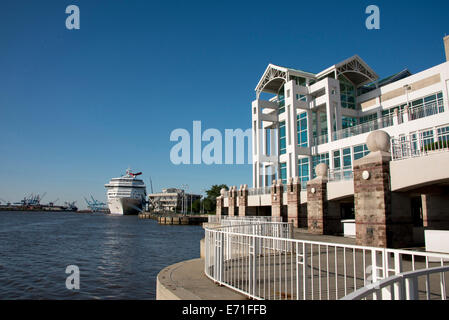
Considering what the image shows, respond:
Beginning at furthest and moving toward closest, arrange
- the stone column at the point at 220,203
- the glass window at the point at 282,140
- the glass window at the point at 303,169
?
the stone column at the point at 220,203, the glass window at the point at 282,140, the glass window at the point at 303,169

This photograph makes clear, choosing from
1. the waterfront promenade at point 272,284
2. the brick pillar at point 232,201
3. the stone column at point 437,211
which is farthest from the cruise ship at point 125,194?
the waterfront promenade at point 272,284

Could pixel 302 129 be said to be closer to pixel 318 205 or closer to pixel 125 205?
pixel 318 205

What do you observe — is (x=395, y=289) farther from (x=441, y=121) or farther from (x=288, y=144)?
(x=288, y=144)

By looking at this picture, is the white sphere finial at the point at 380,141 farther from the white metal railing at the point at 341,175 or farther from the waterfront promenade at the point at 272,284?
the white metal railing at the point at 341,175

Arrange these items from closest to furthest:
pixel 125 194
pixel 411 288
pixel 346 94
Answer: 1. pixel 411 288
2. pixel 346 94
3. pixel 125 194

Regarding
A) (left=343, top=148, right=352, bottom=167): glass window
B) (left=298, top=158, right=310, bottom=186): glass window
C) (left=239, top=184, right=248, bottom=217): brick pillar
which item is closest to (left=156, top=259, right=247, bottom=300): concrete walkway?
(left=343, top=148, right=352, bottom=167): glass window

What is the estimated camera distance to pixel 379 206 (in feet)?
44.6

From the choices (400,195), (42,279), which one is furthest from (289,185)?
(42,279)

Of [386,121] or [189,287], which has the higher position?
[386,121]

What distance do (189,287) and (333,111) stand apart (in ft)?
108

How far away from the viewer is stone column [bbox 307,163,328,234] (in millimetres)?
21734

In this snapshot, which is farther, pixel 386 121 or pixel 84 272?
pixel 386 121

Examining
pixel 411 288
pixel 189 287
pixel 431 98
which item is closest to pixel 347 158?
pixel 431 98

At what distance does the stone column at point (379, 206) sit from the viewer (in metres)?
13.5
